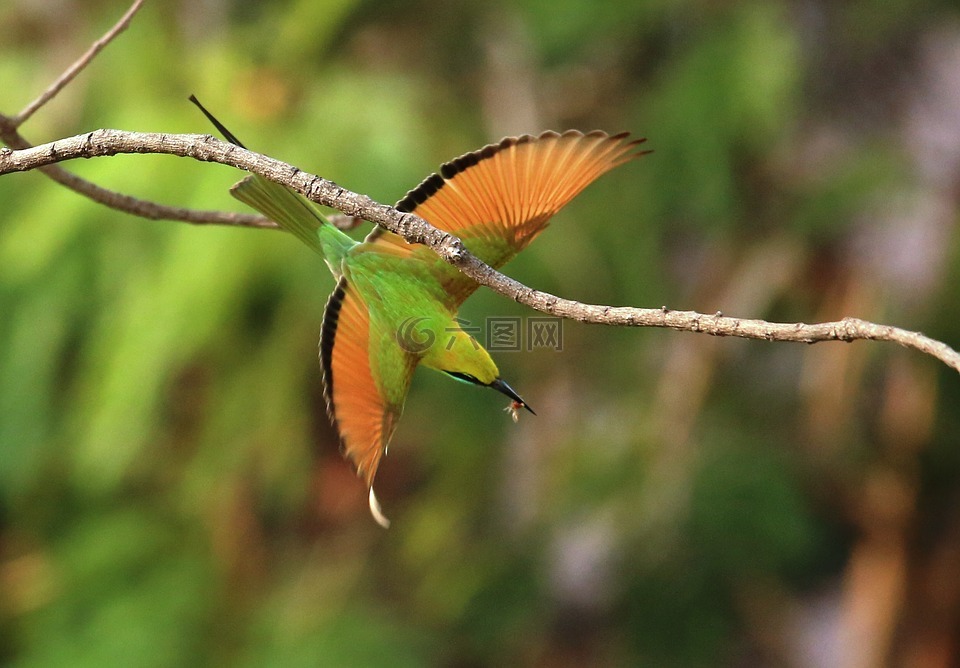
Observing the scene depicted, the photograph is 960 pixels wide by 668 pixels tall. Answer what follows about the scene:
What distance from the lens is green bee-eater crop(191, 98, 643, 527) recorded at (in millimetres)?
868

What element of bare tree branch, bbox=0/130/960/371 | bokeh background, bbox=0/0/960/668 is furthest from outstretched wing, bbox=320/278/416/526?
bokeh background, bbox=0/0/960/668

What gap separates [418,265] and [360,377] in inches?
5.0

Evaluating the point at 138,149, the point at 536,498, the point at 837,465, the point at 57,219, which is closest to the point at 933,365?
the point at 837,465

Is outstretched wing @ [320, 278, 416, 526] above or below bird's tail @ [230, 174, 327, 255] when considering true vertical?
below

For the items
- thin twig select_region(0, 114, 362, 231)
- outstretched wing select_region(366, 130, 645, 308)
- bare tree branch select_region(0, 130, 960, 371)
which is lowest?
bare tree branch select_region(0, 130, 960, 371)

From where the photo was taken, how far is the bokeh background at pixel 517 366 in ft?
7.57

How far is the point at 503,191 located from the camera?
0.90 metres

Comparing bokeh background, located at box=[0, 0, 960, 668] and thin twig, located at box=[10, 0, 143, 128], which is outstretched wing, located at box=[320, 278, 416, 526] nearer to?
thin twig, located at box=[10, 0, 143, 128]

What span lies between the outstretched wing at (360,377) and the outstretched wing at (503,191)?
0.23 feet

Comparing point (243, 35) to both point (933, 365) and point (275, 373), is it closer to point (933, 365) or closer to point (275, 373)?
point (275, 373)

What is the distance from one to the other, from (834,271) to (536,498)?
95 centimetres

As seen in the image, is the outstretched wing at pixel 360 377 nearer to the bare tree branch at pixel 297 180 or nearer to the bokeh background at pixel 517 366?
the bare tree branch at pixel 297 180

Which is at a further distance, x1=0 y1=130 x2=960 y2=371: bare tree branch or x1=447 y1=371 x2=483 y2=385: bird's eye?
x1=447 y1=371 x2=483 y2=385: bird's eye

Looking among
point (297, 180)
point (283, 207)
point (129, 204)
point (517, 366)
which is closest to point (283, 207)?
point (283, 207)
